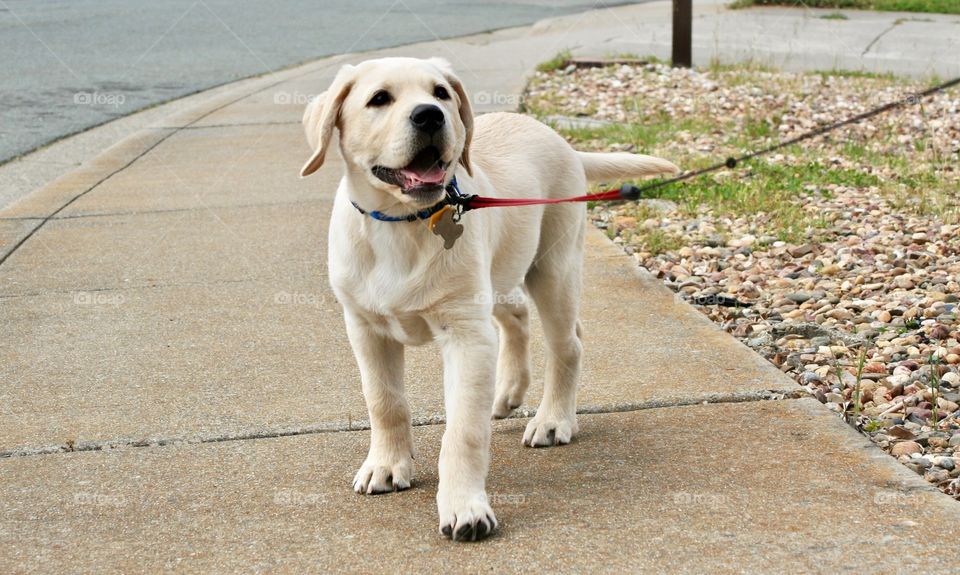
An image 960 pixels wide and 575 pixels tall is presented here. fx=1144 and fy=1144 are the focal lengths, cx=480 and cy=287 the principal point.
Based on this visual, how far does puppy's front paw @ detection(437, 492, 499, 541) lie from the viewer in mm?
3105

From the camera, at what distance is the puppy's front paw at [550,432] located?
3848 millimetres

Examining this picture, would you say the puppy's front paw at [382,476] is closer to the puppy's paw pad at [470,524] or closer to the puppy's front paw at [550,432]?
the puppy's paw pad at [470,524]

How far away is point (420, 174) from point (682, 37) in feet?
30.7

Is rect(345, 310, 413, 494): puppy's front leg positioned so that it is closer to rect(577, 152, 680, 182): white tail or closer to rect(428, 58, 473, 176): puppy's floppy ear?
rect(428, 58, 473, 176): puppy's floppy ear

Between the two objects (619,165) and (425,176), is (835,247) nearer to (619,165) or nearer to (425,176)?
(619,165)

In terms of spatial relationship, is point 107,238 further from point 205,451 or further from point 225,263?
point 205,451

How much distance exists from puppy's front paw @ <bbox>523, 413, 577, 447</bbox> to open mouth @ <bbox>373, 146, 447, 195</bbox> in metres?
0.99

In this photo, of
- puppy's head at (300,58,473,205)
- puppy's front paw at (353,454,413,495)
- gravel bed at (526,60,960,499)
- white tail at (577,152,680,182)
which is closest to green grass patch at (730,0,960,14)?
gravel bed at (526,60,960,499)

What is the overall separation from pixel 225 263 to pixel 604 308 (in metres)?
2.12

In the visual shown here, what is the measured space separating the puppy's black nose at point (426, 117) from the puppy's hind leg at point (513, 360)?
110cm

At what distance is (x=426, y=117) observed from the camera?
324 centimetres

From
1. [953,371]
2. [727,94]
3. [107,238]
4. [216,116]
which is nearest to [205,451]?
[953,371]

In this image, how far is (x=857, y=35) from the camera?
15.1m

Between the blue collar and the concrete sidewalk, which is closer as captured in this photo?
the concrete sidewalk
